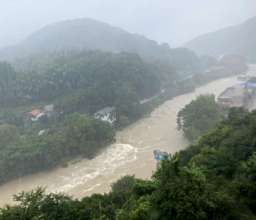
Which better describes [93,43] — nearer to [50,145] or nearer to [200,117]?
[200,117]

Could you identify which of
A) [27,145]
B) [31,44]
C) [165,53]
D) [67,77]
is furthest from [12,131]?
[31,44]

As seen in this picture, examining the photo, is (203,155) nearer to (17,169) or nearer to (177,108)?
(17,169)

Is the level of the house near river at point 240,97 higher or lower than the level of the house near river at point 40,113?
lower

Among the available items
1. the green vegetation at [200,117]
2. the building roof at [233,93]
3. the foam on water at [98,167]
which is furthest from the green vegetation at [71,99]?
the building roof at [233,93]

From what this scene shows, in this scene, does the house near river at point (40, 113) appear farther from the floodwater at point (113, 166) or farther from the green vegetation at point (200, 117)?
the green vegetation at point (200, 117)

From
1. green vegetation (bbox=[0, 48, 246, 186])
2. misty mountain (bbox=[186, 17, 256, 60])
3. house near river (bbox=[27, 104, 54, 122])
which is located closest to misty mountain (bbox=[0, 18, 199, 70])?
green vegetation (bbox=[0, 48, 246, 186])

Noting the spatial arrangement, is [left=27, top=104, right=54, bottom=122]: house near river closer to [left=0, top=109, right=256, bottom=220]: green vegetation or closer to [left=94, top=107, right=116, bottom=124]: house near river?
[left=94, top=107, right=116, bottom=124]: house near river
